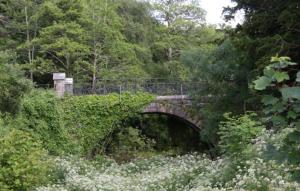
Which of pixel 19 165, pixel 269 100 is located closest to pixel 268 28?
pixel 19 165

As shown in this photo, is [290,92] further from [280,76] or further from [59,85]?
[59,85]

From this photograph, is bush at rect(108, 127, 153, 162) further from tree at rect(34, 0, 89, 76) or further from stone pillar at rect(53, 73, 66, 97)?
stone pillar at rect(53, 73, 66, 97)

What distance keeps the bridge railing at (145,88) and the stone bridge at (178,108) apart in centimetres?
44

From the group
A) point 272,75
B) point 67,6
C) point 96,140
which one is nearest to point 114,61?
point 67,6

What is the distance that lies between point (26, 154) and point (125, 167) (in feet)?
22.1

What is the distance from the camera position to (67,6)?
88.7ft

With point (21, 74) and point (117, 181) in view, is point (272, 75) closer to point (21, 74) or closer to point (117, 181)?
point (117, 181)

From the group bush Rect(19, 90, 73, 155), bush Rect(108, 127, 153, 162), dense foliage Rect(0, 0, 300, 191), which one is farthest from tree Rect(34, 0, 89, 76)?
bush Rect(19, 90, 73, 155)

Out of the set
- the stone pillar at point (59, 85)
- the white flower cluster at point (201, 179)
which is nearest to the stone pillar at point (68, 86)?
the stone pillar at point (59, 85)

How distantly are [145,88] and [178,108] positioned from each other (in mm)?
1704

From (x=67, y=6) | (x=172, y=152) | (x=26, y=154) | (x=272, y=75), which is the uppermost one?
(x=67, y=6)

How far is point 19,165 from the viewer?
9.54m

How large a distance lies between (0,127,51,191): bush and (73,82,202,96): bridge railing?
9512 millimetres

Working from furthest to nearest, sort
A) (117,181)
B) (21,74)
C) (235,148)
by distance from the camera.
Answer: (21,74) → (117,181) → (235,148)
